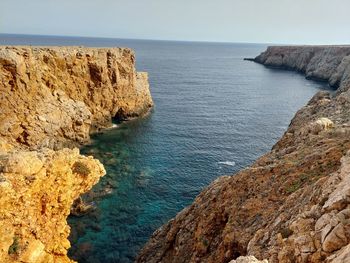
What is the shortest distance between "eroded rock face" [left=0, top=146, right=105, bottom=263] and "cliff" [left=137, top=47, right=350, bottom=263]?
843 cm

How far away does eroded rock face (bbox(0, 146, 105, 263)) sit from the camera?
2391 centimetres

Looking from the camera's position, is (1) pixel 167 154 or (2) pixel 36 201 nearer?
(2) pixel 36 201

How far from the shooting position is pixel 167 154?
67.1m

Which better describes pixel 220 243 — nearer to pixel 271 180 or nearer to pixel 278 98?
pixel 271 180

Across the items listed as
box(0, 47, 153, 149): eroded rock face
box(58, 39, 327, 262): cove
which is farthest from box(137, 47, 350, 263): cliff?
box(0, 47, 153, 149): eroded rock face

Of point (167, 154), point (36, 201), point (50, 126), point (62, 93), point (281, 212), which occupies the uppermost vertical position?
point (281, 212)

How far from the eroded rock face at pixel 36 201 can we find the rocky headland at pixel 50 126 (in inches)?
2.5

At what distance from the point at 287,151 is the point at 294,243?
52.1 ft

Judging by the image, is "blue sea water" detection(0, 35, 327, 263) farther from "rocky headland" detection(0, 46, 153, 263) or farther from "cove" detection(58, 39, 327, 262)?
"rocky headland" detection(0, 46, 153, 263)

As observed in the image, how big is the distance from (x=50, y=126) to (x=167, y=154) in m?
23.0

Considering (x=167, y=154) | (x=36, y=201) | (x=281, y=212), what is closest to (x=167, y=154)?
(x=167, y=154)

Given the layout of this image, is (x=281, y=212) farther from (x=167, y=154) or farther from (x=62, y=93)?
(x=62, y=93)

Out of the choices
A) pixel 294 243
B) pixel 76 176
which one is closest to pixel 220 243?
pixel 294 243

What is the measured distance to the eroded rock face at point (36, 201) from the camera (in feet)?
78.4
